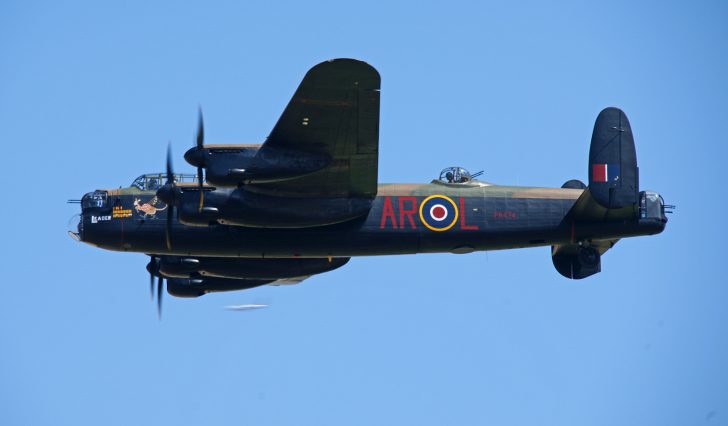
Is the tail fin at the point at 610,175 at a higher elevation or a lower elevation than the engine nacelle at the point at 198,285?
higher

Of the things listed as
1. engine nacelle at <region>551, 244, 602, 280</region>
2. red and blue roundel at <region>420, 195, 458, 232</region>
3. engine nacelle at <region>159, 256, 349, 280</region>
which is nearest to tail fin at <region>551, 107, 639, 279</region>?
engine nacelle at <region>551, 244, 602, 280</region>

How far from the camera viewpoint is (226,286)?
37.6 metres

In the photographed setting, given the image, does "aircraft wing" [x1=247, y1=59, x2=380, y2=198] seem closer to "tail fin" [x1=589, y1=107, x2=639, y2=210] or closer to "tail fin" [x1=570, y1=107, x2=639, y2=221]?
"tail fin" [x1=570, y1=107, x2=639, y2=221]

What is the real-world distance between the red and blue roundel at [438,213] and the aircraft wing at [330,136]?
1.68 metres

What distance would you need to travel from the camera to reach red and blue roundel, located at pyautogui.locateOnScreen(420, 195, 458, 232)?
33.7 m

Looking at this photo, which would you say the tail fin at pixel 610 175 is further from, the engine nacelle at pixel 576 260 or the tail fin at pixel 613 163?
the engine nacelle at pixel 576 260

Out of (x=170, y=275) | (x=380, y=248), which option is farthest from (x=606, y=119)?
(x=170, y=275)

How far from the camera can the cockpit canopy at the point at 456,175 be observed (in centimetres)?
3434

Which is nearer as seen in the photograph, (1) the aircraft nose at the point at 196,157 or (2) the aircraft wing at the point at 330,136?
(2) the aircraft wing at the point at 330,136

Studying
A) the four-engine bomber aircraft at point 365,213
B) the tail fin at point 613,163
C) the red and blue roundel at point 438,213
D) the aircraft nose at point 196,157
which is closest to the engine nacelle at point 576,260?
the four-engine bomber aircraft at point 365,213

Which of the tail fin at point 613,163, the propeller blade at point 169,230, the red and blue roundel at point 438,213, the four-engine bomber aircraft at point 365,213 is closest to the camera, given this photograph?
the four-engine bomber aircraft at point 365,213

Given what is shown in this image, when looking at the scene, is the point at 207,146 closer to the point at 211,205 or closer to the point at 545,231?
the point at 211,205

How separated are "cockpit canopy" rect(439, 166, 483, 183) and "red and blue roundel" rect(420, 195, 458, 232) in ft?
2.33

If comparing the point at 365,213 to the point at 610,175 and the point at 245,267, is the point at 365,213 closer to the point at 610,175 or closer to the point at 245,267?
the point at 245,267
